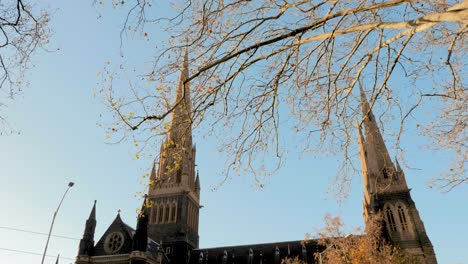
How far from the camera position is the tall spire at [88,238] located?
42250 millimetres

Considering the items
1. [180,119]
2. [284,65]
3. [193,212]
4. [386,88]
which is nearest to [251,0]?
[284,65]

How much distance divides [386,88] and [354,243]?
23.7 m

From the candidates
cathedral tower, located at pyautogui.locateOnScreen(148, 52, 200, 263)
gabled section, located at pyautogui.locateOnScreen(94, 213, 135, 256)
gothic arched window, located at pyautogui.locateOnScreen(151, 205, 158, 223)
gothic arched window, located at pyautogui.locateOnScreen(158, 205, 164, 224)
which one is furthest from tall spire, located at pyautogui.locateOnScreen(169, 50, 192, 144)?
gothic arched window, located at pyautogui.locateOnScreen(151, 205, 158, 223)

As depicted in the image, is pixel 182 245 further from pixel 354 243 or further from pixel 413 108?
pixel 413 108

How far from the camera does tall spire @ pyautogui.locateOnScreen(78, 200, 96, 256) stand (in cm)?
4225

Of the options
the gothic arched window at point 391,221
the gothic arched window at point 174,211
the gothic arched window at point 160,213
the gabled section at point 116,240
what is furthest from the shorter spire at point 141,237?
the gothic arched window at point 391,221

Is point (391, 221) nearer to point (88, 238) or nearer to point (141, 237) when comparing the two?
point (141, 237)

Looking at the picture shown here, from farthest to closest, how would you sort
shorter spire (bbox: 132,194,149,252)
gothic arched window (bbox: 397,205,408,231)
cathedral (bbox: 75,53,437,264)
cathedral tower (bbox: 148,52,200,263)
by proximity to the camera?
cathedral tower (bbox: 148,52,200,263), gothic arched window (bbox: 397,205,408,231), cathedral (bbox: 75,53,437,264), shorter spire (bbox: 132,194,149,252)

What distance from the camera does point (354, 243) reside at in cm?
2991

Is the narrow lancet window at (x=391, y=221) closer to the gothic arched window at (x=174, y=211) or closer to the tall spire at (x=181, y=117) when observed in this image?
the gothic arched window at (x=174, y=211)

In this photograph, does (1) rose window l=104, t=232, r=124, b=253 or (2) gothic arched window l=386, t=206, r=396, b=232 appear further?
(2) gothic arched window l=386, t=206, r=396, b=232

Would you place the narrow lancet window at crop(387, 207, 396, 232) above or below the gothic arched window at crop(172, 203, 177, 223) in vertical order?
below

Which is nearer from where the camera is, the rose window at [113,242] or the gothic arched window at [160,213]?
the rose window at [113,242]

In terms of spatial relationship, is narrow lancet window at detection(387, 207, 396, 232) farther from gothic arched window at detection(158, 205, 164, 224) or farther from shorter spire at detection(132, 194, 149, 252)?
gothic arched window at detection(158, 205, 164, 224)
